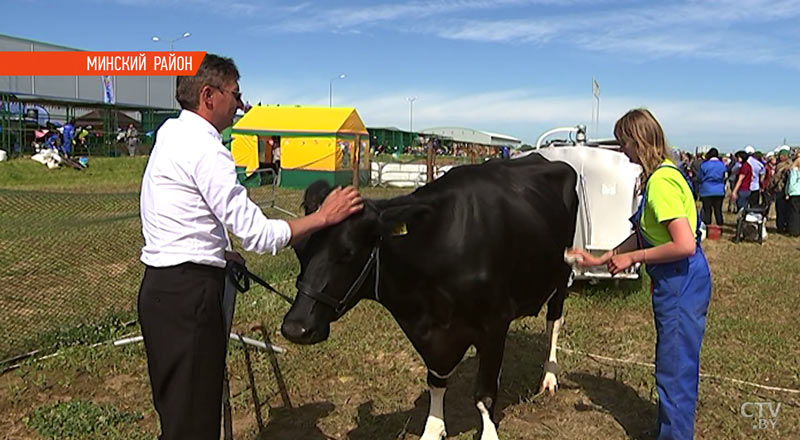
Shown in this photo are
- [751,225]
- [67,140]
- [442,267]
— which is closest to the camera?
[442,267]

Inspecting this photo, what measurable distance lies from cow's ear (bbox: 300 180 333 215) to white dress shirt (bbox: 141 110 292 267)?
0.56 meters

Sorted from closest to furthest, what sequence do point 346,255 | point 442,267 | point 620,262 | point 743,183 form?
point 346,255
point 620,262
point 442,267
point 743,183

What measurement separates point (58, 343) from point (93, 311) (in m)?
0.65

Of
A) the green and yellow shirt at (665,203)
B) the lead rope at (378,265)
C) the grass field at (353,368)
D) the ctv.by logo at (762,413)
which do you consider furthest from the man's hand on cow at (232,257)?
the ctv.by logo at (762,413)

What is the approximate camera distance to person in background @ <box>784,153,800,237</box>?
13.7 metres

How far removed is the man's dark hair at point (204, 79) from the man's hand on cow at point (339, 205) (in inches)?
25.9

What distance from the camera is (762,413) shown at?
4.48 meters

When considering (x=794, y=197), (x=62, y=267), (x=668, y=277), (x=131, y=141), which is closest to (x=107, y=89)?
(x=131, y=141)

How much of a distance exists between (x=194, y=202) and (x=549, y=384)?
3.39 meters

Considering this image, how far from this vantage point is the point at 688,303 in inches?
140

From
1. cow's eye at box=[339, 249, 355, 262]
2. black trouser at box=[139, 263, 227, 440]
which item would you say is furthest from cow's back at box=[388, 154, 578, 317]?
black trouser at box=[139, 263, 227, 440]

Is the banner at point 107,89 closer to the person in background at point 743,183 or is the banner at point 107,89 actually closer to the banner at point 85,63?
the banner at point 85,63

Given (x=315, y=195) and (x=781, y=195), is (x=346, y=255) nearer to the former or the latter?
(x=315, y=195)

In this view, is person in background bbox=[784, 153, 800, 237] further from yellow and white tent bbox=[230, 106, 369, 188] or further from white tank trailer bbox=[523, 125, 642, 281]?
yellow and white tent bbox=[230, 106, 369, 188]
